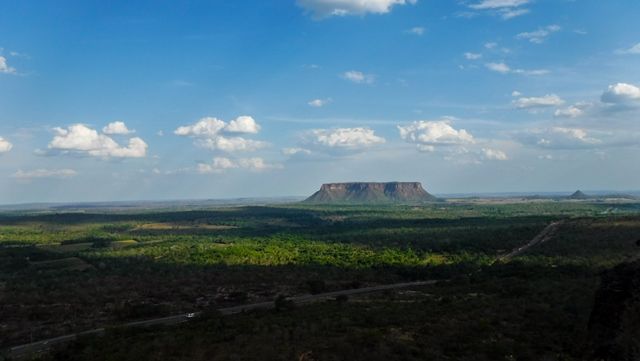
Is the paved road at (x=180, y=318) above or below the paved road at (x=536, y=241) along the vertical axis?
below

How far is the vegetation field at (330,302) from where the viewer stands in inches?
1339

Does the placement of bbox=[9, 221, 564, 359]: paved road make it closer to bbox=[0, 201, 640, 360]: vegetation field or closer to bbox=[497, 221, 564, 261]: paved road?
bbox=[497, 221, 564, 261]: paved road

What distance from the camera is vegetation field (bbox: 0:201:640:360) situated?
34.0m

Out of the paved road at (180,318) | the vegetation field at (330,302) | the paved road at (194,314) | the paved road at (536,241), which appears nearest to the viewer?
the vegetation field at (330,302)

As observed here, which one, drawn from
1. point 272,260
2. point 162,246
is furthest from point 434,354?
point 162,246

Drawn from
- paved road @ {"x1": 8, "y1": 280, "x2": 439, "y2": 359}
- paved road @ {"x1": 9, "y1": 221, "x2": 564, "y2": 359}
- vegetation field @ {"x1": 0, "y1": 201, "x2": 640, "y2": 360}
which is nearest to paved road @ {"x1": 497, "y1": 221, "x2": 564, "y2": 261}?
paved road @ {"x1": 9, "y1": 221, "x2": 564, "y2": 359}

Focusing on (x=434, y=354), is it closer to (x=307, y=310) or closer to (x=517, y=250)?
(x=307, y=310)

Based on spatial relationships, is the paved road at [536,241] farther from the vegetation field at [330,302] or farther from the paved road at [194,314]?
the vegetation field at [330,302]

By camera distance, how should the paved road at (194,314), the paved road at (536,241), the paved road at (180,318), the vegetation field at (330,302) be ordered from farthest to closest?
the paved road at (536,241) < the paved road at (194,314) < the paved road at (180,318) < the vegetation field at (330,302)

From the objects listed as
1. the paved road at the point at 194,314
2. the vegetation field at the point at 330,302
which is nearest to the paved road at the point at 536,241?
the paved road at the point at 194,314

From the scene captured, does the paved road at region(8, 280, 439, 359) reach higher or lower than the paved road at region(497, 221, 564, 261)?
lower

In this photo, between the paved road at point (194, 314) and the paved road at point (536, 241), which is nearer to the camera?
the paved road at point (194, 314)

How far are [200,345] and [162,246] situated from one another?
4329 inches

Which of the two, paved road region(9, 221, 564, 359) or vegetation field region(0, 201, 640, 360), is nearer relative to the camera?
vegetation field region(0, 201, 640, 360)
